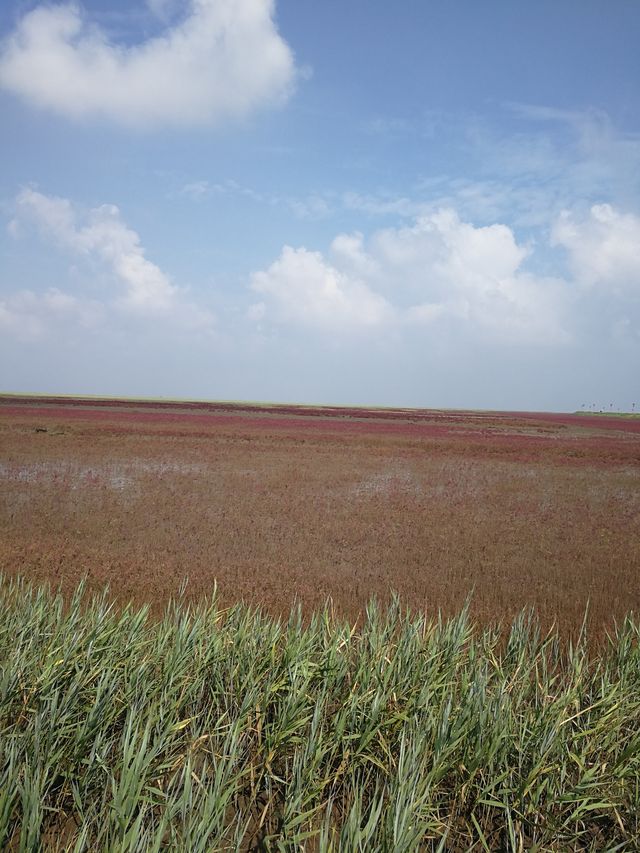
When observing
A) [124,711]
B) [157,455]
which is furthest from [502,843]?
[157,455]

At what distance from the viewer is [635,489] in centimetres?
1667

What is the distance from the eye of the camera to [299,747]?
3.25 meters

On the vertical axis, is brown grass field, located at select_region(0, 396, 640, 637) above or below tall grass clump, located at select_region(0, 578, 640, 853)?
below

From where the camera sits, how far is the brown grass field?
7258mm

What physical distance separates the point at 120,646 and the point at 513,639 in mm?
3159

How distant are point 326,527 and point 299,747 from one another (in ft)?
25.6

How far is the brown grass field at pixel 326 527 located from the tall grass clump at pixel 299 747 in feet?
8.12

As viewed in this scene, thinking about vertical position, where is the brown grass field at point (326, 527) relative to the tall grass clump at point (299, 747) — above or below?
below

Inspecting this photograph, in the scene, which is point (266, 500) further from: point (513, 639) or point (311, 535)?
point (513, 639)

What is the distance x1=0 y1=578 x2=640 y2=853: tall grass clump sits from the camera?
2621mm

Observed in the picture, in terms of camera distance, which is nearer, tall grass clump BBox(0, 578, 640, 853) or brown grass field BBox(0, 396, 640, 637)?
tall grass clump BBox(0, 578, 640, 853)

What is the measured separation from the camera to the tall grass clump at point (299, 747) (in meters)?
2.62

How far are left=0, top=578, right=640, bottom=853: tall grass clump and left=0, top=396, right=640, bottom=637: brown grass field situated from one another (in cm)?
247

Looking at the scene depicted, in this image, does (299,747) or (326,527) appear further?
(326,527)
